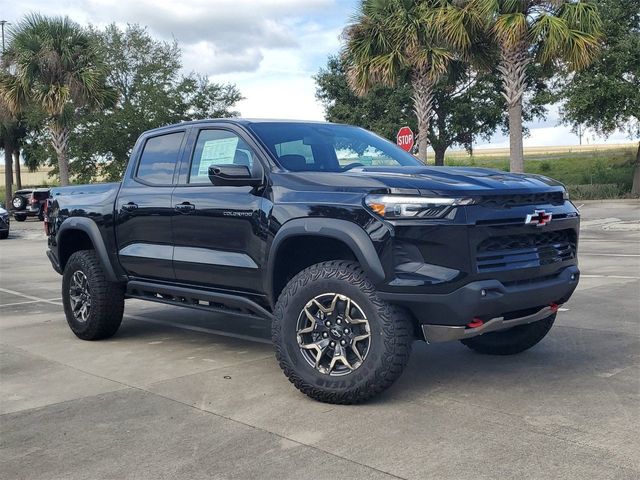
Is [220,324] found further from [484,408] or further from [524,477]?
[524,477]

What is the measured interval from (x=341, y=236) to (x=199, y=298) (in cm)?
167

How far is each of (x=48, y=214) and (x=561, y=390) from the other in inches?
208

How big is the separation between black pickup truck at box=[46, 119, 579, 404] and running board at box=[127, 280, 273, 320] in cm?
2

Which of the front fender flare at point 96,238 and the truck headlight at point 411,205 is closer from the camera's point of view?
the truck headlight at point 411,205

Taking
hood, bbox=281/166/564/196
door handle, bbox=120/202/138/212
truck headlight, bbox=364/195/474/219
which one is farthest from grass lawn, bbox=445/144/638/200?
truck headlight, bbox=364/195/474/219

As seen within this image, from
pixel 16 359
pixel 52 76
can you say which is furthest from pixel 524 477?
pixel 52 76

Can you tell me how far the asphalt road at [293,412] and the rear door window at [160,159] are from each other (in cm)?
153

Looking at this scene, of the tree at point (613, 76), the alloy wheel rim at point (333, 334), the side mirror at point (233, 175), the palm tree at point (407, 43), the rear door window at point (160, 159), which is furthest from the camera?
the tree at point (613, 76)

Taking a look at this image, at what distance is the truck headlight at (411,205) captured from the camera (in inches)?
163

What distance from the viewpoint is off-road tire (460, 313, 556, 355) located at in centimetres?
546

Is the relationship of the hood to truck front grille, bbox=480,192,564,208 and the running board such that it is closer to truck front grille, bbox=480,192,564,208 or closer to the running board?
truck front grille, bbox=480,192,564,208

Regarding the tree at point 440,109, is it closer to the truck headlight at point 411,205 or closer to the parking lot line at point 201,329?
the parking lot line at point 201,329

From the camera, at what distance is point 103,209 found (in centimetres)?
645

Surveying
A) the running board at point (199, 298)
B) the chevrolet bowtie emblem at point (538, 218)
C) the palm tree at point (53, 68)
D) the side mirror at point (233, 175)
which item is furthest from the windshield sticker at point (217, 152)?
the palm tree at point (53, 68)
